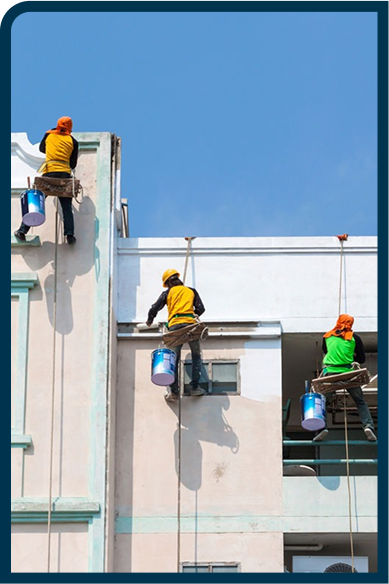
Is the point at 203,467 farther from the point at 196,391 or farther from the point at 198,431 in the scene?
the point at 196,391

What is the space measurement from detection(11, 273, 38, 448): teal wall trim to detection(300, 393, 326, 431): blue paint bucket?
3839 millimetres

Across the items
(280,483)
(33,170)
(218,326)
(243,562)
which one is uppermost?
(33,170)

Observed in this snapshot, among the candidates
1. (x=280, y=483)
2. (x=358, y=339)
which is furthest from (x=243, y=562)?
(x=358, y=339)

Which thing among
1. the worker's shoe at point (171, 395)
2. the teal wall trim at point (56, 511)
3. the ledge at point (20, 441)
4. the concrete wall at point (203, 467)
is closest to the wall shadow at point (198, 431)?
the concrete wall at point (203, 467)

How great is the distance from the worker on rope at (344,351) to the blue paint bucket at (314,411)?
2.08 ft

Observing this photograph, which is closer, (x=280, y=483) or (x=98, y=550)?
(x=98, y=550)

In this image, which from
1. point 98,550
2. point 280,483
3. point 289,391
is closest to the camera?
point 98,550

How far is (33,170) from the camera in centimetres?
1752

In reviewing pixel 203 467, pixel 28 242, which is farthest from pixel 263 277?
pixel 28 242

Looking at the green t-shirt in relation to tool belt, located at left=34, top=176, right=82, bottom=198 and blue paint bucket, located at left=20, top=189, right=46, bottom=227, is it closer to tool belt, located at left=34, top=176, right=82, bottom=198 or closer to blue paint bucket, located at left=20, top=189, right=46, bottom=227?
tool belt, located at left=34, top=176, right=82, bottom=198

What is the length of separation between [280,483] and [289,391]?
4.51 metres

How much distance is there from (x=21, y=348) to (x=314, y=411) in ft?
13.5

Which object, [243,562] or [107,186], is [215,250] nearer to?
[107,186]

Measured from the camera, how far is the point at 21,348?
16.4 meters
